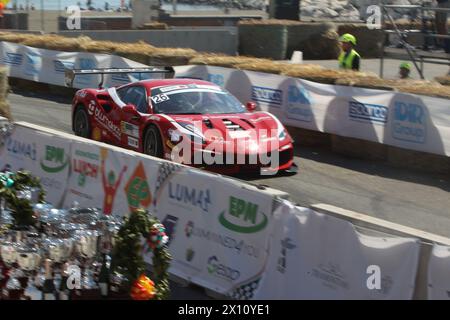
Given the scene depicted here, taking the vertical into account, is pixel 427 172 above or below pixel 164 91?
below

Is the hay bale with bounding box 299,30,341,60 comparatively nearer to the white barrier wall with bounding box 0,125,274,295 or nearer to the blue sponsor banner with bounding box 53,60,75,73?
the blue sponsor banner with bounding box 53,60,75,73

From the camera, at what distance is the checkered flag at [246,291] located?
733 cm

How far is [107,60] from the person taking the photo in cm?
1969

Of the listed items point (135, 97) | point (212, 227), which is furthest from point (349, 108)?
point (212, 227)

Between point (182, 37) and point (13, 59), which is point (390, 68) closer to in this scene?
point (182, 37)

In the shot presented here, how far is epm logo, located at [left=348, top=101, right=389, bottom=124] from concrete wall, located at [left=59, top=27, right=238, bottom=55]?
562 inches

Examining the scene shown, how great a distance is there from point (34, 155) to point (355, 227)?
5.66 meters

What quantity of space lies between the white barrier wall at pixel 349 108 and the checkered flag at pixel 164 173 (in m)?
5.31

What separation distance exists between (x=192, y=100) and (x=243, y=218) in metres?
5.46

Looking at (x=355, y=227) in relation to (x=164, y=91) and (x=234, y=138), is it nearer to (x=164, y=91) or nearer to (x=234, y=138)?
(x=234, y=138)

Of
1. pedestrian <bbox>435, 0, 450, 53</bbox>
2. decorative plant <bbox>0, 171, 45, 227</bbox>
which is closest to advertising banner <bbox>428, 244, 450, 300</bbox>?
decorative plant <bbox>0, 171, 45, 227</bbox>

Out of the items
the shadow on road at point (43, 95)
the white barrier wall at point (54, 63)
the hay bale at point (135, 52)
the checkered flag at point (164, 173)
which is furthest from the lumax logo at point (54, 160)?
the shadow on road at point (43, 95)
